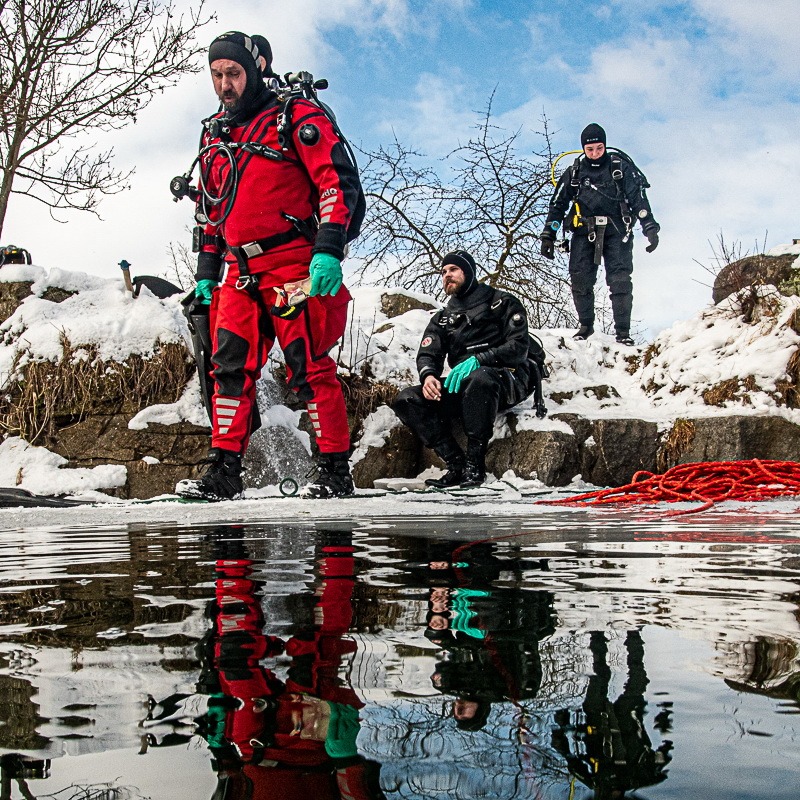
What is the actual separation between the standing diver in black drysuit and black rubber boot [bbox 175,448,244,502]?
18.1ft

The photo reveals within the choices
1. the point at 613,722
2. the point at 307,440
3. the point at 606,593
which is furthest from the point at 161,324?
the point at 613,722

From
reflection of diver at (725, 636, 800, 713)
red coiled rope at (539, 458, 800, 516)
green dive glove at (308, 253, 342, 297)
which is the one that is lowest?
reflection of diver at (725, 636, 800, 713)

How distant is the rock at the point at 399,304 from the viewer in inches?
410

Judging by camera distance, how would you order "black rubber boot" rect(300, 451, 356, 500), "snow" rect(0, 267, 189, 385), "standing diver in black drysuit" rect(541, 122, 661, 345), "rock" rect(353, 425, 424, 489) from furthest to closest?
"standing diver in black drysuit" rect(541, 122, 661, 345)
"rock" rect(353, 425, 424, 489)
"snow" rect(0, 267, 189, 385)
"black rubber boot" rect(300, 451, 356, 500)

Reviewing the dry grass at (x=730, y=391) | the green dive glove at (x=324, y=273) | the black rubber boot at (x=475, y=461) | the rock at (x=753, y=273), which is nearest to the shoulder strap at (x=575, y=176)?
the rock at (x=753, y=273)

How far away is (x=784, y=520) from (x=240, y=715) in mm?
2691

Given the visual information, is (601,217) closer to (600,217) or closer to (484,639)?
(600,217)

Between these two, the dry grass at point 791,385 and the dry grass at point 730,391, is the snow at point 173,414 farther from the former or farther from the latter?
the dry grass at point 791,385

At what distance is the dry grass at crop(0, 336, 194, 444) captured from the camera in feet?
23.5

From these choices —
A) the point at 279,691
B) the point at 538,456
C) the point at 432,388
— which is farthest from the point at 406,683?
the point at 538,456

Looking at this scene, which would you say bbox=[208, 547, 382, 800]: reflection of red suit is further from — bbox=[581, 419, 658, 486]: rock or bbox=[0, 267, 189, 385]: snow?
bbox=[0, 267, 189, 385]: snow

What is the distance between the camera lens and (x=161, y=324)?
7.40 meters

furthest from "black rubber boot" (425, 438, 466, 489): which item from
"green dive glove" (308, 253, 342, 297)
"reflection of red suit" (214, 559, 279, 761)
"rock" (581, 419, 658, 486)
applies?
"reflection of red suit" (214, 559, 279, 761)

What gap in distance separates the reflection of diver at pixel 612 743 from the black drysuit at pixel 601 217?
9.05m
